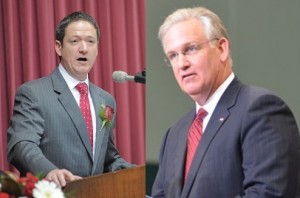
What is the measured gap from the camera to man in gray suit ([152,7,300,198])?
72 centimetres

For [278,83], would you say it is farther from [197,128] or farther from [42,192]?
[42,192]

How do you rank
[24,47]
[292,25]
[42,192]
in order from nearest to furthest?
[292,25]
[42,192]
[24,47]

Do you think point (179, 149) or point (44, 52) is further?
point (44, 52)

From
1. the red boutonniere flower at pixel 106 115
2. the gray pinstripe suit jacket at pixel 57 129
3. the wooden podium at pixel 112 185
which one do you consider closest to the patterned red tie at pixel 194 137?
the wooden podium at pixel 112 185

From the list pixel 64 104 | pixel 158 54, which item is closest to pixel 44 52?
pixel 64 104

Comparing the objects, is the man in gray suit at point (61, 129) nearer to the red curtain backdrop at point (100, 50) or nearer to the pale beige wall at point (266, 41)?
the red curtain backdrop at point (100, 50)

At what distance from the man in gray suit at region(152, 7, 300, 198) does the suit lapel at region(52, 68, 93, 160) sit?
4.18ft

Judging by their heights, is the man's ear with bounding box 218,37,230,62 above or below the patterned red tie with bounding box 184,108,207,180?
above

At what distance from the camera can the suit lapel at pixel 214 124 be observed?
0.78m

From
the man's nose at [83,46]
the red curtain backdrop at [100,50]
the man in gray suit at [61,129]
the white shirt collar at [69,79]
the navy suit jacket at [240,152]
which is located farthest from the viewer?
the red curtain backdrop at [100,50]

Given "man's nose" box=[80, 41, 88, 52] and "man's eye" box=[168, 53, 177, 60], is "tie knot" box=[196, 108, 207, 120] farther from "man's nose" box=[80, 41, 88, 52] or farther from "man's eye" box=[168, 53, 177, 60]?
"man's nose" box=[80, 41, 88, 52]

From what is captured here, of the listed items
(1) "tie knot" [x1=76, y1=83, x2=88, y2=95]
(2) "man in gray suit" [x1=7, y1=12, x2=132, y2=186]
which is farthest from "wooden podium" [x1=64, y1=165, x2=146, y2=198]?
(1) "tie knot" [x1=76, y1=83, x2=88, y2=95]

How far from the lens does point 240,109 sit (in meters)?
0.79

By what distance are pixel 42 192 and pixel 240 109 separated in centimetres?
56
